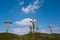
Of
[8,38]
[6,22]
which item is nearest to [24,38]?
[8,38]

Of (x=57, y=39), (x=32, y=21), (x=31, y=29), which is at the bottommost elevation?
(x=57, y=39)

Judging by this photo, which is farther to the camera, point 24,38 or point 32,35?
point 32,35

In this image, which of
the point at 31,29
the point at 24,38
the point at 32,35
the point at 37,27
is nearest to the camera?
the point at 24,38

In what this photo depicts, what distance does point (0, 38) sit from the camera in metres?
47.8

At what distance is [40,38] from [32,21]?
1226 cm

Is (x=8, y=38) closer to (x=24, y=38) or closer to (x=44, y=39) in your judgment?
(x=24, y=38)

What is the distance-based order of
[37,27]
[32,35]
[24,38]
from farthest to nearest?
[37,27] → [32,35] → [24,38]

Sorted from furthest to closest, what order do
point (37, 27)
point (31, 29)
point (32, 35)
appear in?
point (37, 27) → point (31, 29) → point (32, 35)

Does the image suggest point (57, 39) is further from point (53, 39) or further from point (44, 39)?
point (44, 39)

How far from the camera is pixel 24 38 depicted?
150 ft

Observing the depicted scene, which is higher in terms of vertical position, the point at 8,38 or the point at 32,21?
the point at 32,21

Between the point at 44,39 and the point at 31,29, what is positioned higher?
the point at 31,29

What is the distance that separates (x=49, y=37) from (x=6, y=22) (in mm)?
21257

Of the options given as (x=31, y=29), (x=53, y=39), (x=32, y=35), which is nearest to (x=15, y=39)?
(x=32, y=35)
